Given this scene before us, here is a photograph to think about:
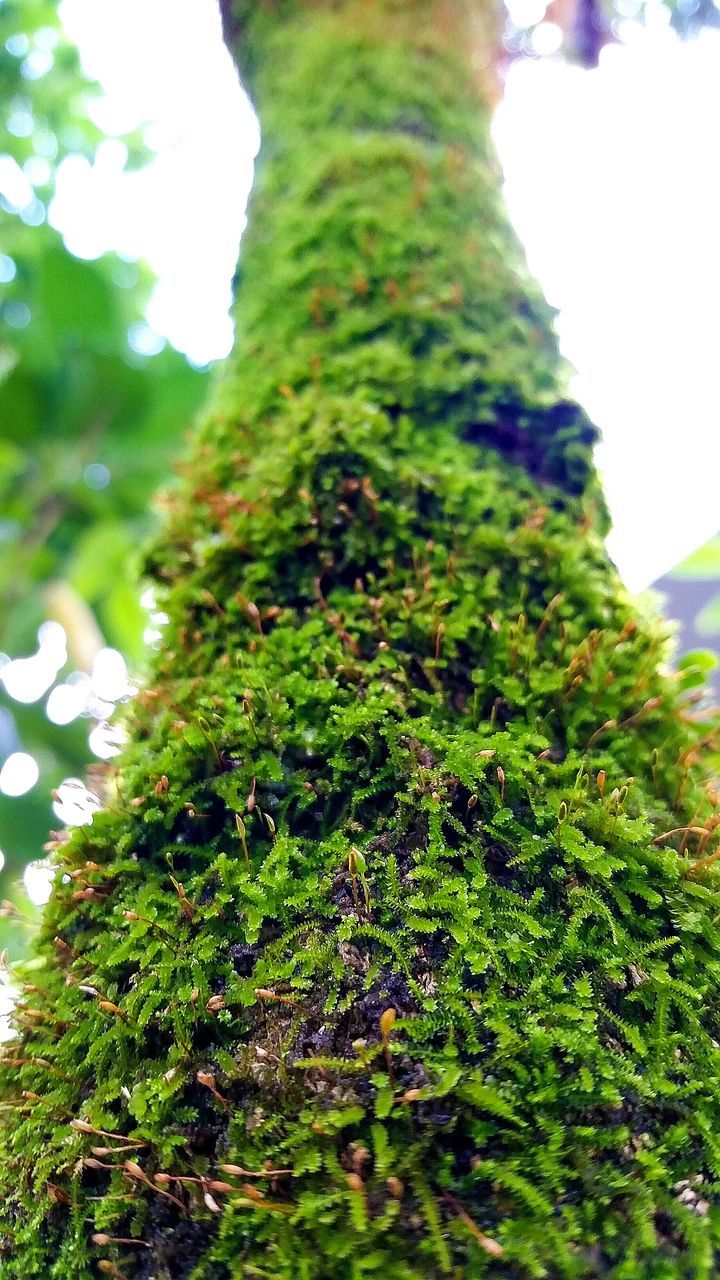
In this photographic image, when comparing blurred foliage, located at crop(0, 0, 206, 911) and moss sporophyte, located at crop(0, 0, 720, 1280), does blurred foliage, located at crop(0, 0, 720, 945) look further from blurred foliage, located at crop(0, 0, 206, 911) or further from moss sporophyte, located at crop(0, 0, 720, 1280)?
moss sporophyte, located at crop(0, 0, 720, 1280)

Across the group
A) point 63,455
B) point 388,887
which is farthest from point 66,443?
point 388,887

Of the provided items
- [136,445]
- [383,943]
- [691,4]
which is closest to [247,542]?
[383,943]

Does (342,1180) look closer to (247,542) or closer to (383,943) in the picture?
(383,943)

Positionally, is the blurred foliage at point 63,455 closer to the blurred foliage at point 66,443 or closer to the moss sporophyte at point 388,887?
the blurred foliage at point 66,443

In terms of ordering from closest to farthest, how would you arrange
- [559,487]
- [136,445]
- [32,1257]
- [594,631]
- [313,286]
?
[32,1257], [594,631], [559,487], [313,286], [136,445]

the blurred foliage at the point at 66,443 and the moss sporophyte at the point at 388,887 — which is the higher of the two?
the blurred foliage at the point at 66,443

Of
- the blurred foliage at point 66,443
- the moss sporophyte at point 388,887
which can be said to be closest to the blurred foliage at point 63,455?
the blurred foliage at point 66,443
